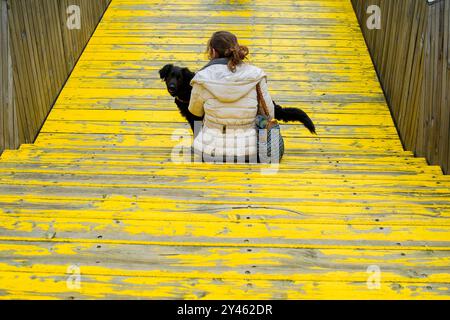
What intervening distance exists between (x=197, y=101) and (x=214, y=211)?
1363 mm

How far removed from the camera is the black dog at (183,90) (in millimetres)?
4676

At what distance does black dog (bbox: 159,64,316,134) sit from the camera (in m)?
4.68

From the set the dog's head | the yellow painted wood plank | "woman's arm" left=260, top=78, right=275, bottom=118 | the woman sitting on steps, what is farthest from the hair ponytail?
the yellow painted wood plank

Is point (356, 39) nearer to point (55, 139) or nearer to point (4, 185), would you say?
point (55, 139)

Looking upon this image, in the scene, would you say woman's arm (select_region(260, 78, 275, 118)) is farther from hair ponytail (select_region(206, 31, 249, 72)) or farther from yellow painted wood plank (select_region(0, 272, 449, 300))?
yellow painted wood plank (select_region(0, 272, 449, 300))

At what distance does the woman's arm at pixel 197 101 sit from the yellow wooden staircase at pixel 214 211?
0.39 meters

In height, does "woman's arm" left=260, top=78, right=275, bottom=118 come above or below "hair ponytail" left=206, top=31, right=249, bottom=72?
below

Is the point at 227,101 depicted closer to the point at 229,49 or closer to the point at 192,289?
the point at 229,49

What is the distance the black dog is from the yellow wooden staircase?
35 centimetres

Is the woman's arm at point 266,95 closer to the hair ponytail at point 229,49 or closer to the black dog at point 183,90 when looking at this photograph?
the hair ponytail at point 229,49

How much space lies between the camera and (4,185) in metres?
3.42

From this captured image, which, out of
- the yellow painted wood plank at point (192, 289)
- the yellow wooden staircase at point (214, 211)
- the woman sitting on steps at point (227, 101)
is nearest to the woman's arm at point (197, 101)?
the woman sitting on steps at point (227, 101)

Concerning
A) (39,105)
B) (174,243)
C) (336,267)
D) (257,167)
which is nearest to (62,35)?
(39,105)
